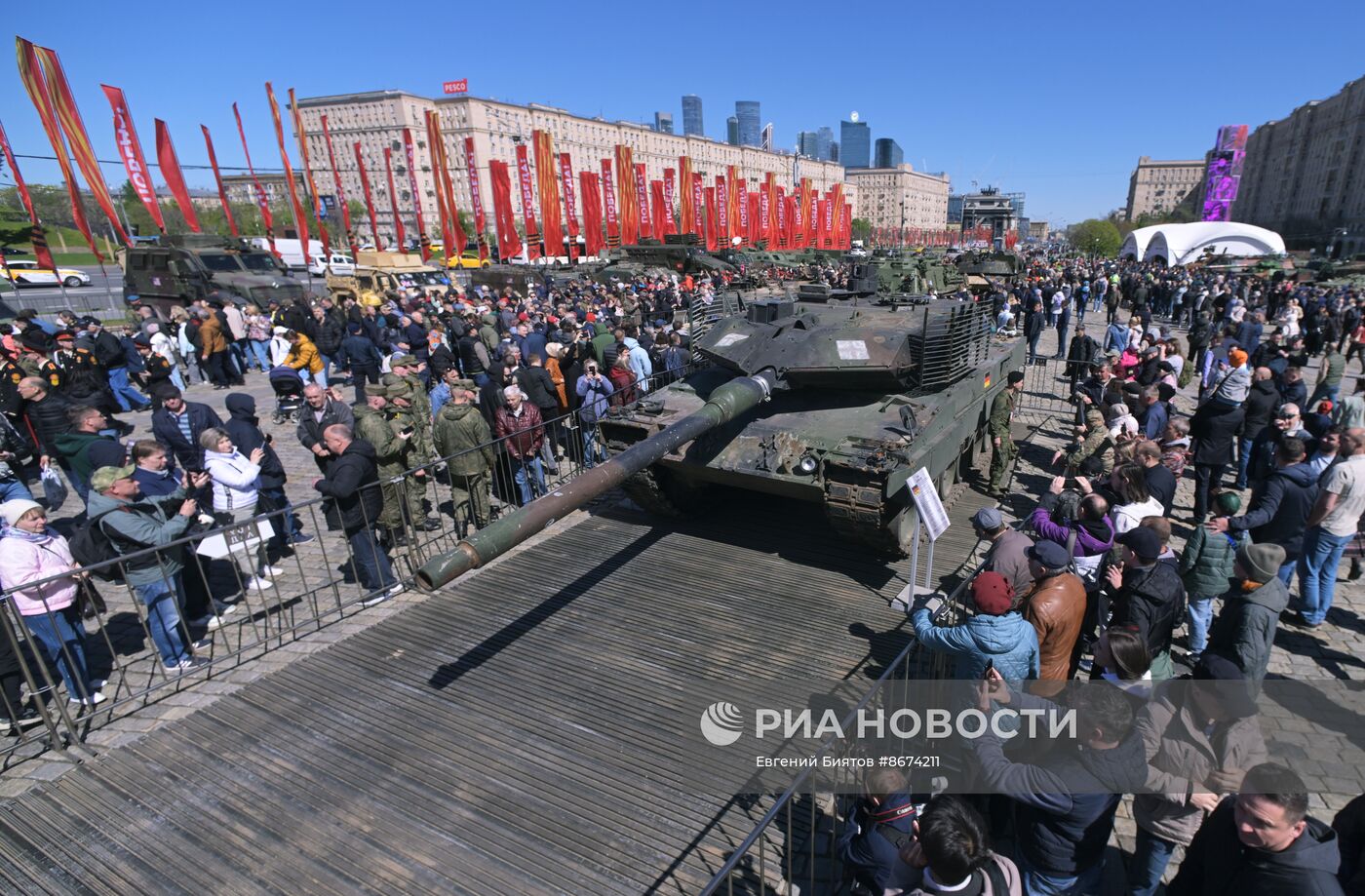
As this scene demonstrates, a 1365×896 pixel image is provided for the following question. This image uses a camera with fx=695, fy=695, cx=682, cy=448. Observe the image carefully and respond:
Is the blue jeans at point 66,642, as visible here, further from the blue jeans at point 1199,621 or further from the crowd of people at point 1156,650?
A: the blue jeans at point 1199,621

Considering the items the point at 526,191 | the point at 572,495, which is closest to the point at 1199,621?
the point at 572,495

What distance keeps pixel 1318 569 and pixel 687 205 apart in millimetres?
38030

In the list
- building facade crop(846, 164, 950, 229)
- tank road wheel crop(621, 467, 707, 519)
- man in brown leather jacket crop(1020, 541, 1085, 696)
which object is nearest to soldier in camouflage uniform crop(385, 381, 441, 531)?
tank road wheel crop(621, 467, 707, 519)

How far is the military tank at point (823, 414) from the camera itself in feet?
21.7

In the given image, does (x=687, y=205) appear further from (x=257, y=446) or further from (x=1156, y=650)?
(x=1156, y=650)

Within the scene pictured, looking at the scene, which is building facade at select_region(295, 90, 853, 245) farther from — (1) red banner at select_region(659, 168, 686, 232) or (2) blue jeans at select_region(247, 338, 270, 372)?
(2) blue jeans at select_region(247, 338, 270, 372)

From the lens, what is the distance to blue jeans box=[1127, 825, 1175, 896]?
366 cm

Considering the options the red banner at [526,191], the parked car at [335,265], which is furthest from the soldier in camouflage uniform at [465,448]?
the parked car at [335,265]

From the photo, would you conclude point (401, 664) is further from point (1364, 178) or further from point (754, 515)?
point (1364, 178)

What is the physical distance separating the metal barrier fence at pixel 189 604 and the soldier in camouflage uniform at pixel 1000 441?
649 cm

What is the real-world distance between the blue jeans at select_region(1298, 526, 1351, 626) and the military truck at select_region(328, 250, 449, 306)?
2355cm

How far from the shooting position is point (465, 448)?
8.43 metres

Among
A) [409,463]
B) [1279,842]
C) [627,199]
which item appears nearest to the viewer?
[1279,842]

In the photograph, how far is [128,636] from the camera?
22.2 ft
